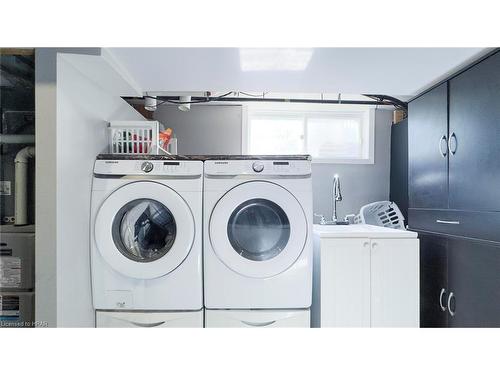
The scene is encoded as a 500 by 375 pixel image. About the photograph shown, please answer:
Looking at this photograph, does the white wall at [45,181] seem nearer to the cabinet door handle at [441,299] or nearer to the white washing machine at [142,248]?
the white washing machine at [142,248]

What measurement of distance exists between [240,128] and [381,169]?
1.59 meters

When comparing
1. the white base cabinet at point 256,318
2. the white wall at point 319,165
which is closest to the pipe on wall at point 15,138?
the white base cabinet at point 256,318

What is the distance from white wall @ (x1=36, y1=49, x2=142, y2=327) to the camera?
127cm

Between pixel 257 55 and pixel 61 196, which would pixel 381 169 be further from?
pixel 61 196

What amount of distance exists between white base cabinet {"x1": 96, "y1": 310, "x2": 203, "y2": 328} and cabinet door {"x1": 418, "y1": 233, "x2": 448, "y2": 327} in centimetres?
139

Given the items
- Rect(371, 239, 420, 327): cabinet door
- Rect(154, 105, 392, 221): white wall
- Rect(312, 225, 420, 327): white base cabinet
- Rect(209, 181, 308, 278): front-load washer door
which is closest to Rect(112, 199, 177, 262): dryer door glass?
Rect(209, 181, 308, 278): front-load washer door

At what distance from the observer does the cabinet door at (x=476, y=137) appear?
4.50 ft

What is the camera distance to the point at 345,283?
1.65 meters

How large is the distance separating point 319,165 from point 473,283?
187 centimetres

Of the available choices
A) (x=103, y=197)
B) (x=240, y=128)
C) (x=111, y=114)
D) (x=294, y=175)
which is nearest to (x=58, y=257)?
(x=103, y=197)

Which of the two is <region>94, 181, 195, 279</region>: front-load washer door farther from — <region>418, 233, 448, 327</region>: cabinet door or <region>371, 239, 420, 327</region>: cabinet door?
<region>418, 233, 448, 327</region>: cabinet door

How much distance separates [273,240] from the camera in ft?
5.52

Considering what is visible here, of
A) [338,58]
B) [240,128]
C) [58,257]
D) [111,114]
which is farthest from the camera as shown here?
[240,128]

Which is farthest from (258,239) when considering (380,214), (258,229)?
(380,214)
